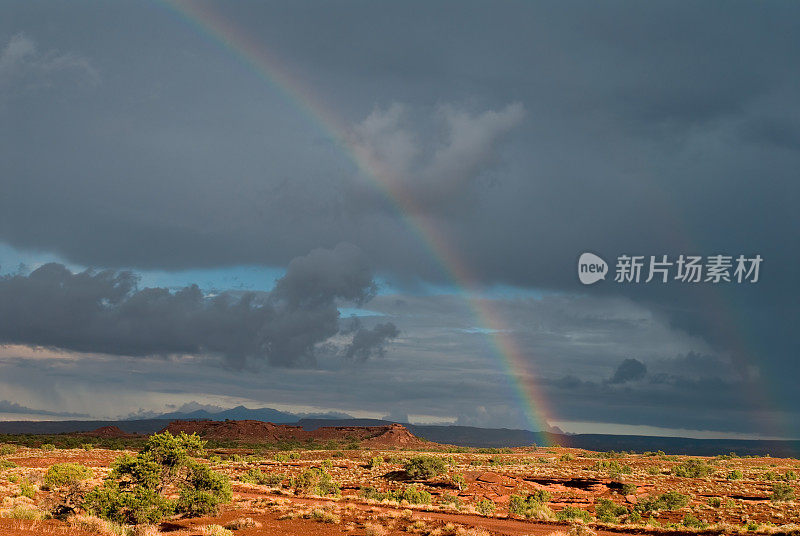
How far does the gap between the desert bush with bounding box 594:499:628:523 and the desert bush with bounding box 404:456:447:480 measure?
18168 mm

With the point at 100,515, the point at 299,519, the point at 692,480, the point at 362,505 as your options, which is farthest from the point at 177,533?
the point at 692,480

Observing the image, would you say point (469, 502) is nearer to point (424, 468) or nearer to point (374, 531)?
point (424, 468)

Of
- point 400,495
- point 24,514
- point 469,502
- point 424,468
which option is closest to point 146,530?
point 24,514

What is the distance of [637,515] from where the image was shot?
36938 millimetres

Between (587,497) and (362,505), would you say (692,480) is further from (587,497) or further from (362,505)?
(362,505)

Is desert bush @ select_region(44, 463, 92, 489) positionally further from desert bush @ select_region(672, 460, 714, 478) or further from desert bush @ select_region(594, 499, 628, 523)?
desert bush @ select_region(672, 460, 714, 478)

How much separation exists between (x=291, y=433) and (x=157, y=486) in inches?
5082

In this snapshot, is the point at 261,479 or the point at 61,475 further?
the point at 261,479

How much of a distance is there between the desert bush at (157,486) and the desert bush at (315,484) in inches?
556

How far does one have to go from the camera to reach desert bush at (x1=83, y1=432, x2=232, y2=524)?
28797 mm

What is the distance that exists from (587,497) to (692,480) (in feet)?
48.7

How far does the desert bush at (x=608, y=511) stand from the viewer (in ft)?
122

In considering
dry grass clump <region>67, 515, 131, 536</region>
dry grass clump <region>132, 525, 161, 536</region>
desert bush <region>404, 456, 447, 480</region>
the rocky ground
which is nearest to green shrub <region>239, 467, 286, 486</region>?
the rocky ground

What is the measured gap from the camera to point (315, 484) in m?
49.7
